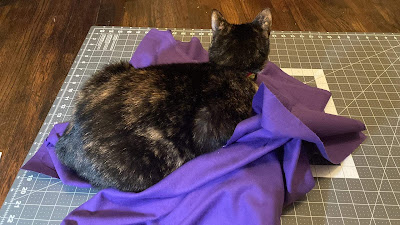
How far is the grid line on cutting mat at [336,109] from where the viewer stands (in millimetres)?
979

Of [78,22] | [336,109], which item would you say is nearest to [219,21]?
[336,109]

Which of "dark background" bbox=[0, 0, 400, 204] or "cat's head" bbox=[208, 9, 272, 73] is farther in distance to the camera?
"dark background" bbox=[0, 0, 400, 204]

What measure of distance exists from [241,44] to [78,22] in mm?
1137

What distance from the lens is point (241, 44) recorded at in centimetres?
105

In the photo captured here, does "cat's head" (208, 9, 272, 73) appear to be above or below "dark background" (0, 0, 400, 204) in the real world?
above

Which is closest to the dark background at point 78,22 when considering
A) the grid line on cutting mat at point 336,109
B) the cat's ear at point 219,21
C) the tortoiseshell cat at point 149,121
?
the grid line on cutting mat at point 336,109

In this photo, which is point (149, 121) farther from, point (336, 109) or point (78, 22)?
point (78, 22)

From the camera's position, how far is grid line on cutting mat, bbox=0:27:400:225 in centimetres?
98

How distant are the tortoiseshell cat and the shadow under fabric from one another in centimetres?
4

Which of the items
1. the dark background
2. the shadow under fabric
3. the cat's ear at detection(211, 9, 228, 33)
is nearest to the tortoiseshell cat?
the shadow under fabric

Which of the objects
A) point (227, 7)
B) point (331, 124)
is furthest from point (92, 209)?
point (227, 7)

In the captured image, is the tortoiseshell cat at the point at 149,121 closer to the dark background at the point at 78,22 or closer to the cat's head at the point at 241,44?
the cat's head at the point at 241,44

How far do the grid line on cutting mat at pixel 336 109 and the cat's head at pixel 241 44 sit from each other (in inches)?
14.5

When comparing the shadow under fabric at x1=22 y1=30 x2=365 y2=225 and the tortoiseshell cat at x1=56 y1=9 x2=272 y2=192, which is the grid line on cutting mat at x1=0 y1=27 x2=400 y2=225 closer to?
the shadow under fabric at x1=22 y1=30 x2=365 y2=225
